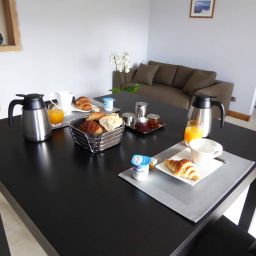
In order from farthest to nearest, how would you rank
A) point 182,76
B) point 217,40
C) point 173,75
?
1. point 173,75
2. point 182,76
3. point 217,40

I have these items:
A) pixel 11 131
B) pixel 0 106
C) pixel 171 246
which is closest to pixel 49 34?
pixel 0 106

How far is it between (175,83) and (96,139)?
306 centimetres

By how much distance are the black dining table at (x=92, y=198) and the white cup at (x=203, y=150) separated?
136 millimetres

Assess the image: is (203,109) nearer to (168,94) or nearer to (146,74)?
(168,94)

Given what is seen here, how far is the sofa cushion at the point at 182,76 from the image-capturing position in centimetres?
366

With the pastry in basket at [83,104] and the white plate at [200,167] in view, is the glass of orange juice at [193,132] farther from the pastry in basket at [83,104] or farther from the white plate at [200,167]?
the pastry in basket at [83,104]

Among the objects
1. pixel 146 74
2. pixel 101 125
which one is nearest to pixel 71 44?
pixel 146 74

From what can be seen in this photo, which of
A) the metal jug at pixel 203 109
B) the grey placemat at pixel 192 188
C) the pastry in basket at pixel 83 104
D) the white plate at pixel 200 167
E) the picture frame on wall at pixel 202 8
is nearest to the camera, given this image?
the grey placemat at pixel 192 188

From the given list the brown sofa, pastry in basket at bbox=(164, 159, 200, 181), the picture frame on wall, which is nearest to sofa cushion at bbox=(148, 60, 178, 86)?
the brown sofa

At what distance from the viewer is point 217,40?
3.52 metres

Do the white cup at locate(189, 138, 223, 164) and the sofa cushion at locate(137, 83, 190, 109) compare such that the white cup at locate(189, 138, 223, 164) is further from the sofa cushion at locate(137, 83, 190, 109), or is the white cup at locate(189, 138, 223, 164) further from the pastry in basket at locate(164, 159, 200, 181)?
the sofa cushion at locate(137, 83, 190, 109)

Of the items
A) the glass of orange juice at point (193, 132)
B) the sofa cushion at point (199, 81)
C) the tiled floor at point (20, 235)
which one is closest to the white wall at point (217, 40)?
the sofa cushion at point (199, 81)

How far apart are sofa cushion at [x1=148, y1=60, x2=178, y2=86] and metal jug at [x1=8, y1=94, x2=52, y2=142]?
3.04 m

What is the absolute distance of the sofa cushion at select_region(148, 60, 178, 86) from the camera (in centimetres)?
383
